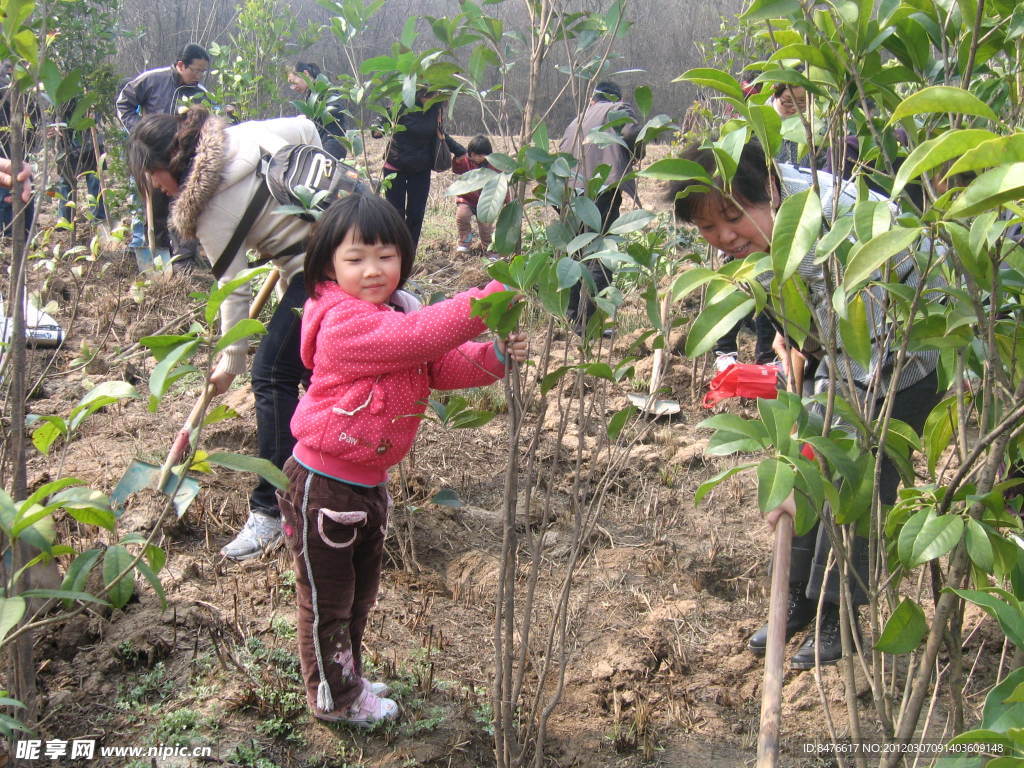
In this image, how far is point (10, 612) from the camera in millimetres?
1312

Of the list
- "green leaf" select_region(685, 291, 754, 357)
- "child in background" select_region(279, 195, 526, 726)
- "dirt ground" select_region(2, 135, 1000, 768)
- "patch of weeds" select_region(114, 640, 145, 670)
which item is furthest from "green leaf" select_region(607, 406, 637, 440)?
"patch of weeds" select_region(114, 640, 145, 670)

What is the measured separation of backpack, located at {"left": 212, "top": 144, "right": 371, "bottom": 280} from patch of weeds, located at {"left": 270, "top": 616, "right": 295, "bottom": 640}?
111 centimetres

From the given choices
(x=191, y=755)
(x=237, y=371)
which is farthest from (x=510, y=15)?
(x=191, y=755)

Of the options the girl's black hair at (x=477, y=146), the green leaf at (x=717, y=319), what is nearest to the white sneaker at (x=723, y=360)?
the girl's black hair at (x=477, y=146)

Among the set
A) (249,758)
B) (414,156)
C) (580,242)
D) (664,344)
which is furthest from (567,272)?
(414,156)

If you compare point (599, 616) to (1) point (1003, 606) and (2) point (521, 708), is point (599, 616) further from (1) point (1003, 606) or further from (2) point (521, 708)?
(1) point (1003, 606)

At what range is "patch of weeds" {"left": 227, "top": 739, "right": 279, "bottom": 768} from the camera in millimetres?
2213

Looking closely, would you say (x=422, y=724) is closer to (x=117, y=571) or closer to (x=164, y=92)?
(x=117, y=571)

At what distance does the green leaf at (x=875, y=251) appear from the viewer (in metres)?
1.08

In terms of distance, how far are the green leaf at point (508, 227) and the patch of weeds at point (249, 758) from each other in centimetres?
139

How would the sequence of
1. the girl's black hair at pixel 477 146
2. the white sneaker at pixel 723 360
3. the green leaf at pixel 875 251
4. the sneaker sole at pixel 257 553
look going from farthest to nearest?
the girl's black hair at pixel 477 146
the white sneaker at pixel 723 360
the sneaker sole at pixel 257 553
the green leaf at pixel 875 251

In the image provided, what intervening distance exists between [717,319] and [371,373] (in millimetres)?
1030

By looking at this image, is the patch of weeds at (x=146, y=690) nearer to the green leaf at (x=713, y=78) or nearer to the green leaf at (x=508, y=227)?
the green leaf at (x=508, y=227)

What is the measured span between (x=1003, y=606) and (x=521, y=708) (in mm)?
1580
